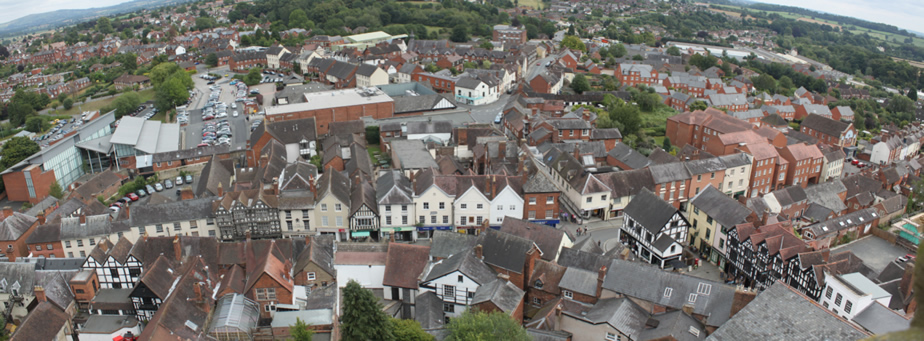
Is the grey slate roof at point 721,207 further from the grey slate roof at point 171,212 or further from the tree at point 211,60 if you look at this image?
the tree at point 211,60

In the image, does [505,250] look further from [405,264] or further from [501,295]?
[405,264]

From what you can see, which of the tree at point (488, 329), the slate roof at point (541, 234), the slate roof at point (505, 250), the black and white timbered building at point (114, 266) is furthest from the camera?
the slate roof at point (541, 234)

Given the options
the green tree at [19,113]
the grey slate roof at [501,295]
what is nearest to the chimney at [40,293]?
the grey slate roof at [501,295]

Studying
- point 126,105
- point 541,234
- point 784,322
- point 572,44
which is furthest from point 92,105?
point 784,322

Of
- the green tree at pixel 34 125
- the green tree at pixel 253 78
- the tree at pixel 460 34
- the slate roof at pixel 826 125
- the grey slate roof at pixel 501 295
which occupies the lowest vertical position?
the green tree at pixel 34 125

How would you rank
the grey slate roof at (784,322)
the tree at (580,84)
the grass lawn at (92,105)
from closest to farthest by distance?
the grey slate roof at (784,322), the tree at (580,84), the grass lawn at (92,105)

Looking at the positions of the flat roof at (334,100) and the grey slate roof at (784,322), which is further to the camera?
the flat roof at (334,100)

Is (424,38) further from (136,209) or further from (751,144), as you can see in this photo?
(136,209)

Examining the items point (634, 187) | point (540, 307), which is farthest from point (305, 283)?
point (634, 187)
